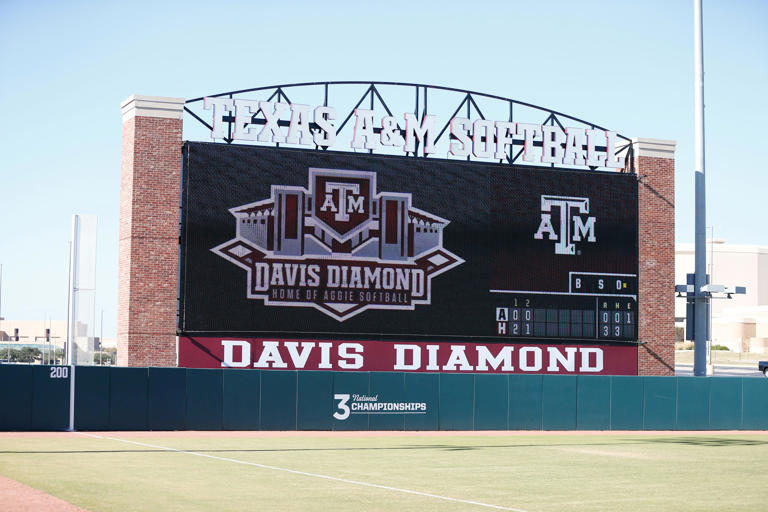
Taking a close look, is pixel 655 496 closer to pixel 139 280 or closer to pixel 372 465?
pixel 372 465

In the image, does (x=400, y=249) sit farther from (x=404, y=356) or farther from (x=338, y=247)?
(x=404, y=356)

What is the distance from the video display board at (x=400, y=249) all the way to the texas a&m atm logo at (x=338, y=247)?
0.03 m

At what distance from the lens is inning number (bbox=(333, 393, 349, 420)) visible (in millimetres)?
29375

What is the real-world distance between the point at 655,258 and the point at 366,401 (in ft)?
35.6

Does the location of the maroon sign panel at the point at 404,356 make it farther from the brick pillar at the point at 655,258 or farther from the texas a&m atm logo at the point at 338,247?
the brick pillar at the point at 655,258

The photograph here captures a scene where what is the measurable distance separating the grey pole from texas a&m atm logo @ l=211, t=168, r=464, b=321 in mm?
6806

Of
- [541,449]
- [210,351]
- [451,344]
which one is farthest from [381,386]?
[541,449]

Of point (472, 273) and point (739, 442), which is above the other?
point (472, 273)

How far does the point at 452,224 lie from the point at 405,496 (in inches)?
662

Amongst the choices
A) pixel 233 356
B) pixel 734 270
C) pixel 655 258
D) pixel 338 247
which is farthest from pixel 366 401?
pixel 734 270

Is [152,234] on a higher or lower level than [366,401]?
higher

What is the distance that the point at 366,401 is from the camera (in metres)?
29.6

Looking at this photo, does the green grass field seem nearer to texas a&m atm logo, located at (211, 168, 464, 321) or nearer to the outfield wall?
the outfield wall

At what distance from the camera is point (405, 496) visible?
46.9 ft
